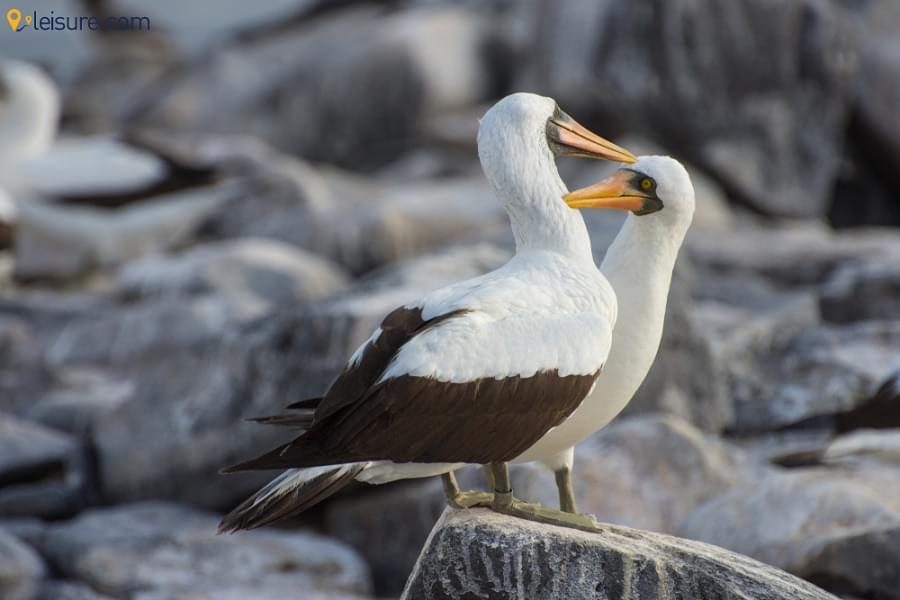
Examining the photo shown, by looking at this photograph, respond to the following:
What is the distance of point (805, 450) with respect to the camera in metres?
8.12

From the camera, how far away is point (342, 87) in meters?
21.0

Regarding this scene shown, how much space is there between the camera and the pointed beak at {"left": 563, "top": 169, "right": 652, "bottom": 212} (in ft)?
17.0

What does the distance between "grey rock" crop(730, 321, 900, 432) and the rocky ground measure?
2 centimetres

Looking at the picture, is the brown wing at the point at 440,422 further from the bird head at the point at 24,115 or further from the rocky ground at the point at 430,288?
the bird head at the point at 24,115

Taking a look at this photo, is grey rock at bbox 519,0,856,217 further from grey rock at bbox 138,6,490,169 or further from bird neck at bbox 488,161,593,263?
bird neck at bbox 488,161,593,263

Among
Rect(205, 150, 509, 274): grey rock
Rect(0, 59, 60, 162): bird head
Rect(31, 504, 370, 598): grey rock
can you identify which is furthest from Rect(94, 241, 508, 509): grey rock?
Rect(0, 59, 60, 162): bird head

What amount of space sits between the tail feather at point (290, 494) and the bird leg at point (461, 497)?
1.21 feet

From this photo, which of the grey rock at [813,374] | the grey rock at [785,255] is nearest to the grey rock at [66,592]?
the grey rock at [813,374]

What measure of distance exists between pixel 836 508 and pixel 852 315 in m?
4.50

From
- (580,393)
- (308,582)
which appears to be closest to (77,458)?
(308,582)

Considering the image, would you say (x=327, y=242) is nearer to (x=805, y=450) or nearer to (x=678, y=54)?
(x=678, y=54)

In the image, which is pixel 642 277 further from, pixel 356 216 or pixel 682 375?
pixel 356 216

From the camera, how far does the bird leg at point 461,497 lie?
4.89 metres

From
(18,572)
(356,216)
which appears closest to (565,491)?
(18,572)
